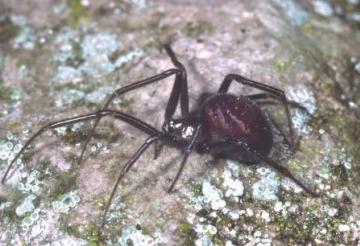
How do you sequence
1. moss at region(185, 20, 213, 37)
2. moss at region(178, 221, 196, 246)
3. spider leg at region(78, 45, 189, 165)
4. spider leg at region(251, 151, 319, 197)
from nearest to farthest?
moss at region(178, 221, 196, 246)
spider leg at region(251, 151, 319, 197)
spider leg at region(78, 45, 189, 165)
moss at region(185, 20, 213, 37)

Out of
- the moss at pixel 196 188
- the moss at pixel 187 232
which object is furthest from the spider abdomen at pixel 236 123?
the moss at pixel 187 232

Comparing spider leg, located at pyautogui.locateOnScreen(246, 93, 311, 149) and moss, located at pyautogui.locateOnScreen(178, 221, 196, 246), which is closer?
moss, located at pyautogui.locateOnScreen(178, 221, 196, 246)

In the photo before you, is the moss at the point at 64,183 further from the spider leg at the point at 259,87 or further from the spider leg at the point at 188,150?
the spider leg at the point at 259,87

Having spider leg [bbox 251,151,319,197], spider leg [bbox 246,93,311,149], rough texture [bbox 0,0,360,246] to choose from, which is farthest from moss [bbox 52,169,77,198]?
spider leg [bbox 246,93,311,149]

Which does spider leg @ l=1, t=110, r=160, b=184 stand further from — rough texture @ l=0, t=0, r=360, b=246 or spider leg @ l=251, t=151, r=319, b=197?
spider leg @ l=251, t=151, r=319, b=197

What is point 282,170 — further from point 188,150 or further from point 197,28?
point 197,28

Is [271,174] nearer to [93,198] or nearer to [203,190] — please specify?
[203,190]

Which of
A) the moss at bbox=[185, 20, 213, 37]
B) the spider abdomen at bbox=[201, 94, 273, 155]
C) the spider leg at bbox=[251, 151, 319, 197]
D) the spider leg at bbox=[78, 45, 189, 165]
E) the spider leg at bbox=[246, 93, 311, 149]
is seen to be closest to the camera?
the spider leg at bbox=[251, 151, 319, 197]
